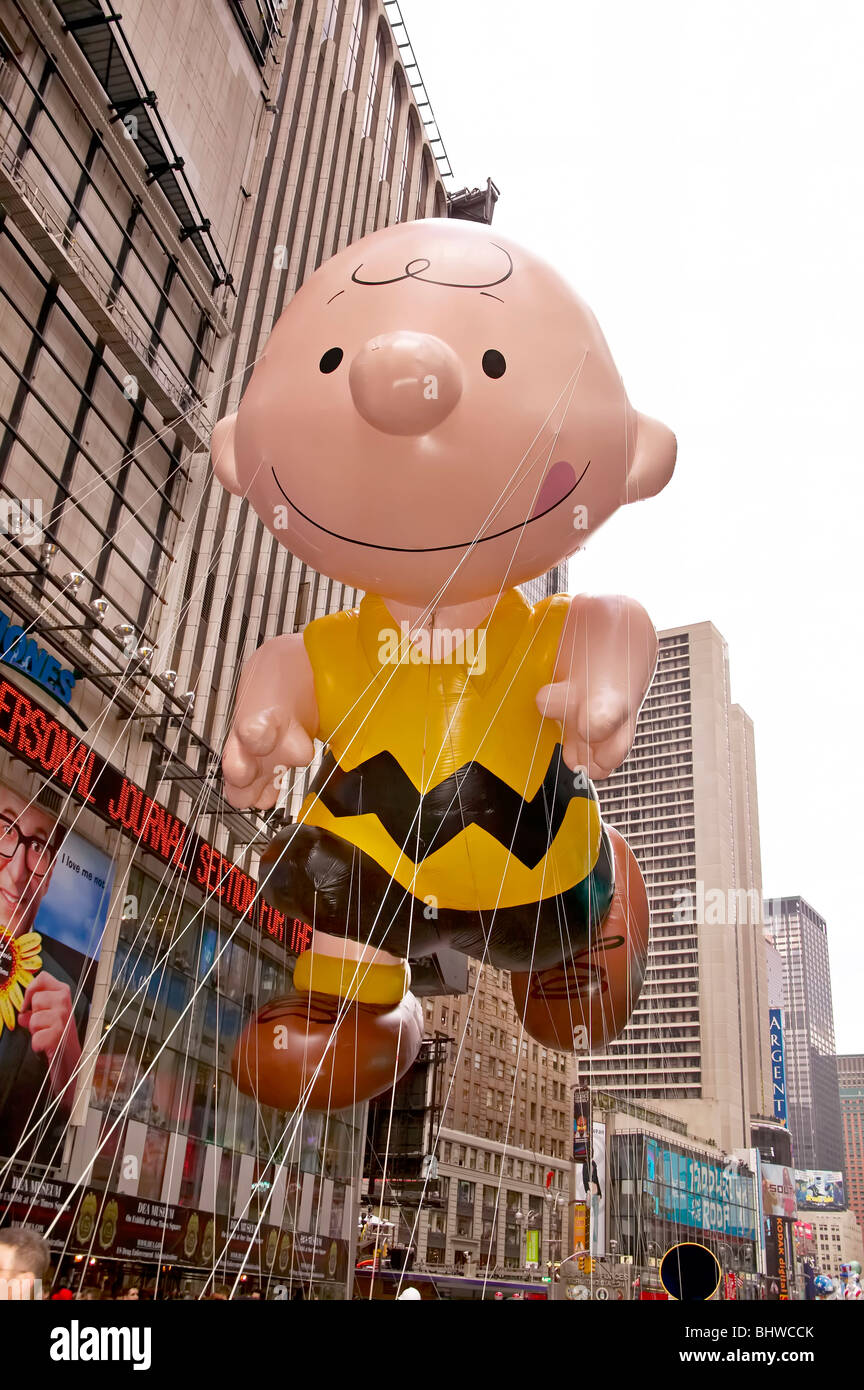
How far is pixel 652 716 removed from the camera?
530 inches

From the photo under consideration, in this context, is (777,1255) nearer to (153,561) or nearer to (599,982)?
(153,561)

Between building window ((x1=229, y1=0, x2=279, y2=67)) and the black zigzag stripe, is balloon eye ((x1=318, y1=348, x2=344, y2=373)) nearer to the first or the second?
the black zigzag stripe

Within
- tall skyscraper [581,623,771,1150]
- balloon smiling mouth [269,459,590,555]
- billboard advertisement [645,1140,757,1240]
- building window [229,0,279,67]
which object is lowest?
billboard advertisement [645,1140,757,1240]

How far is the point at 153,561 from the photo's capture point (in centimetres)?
1357

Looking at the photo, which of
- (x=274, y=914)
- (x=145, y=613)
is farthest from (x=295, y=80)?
(x=274, y=914)

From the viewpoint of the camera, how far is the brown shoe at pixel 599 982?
11.8 ft

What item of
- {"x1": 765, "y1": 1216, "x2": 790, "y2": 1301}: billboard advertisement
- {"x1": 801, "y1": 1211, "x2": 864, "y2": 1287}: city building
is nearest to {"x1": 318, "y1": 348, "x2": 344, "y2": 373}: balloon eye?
{"x1": 765, "y1": 1216, "x2": 790, "y2": 1301}: billboard advertisement

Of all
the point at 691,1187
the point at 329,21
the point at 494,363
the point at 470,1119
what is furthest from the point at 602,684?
the point at 691,1187

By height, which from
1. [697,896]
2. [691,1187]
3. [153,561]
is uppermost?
[153,561]

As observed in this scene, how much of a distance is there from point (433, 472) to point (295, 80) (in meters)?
17.3

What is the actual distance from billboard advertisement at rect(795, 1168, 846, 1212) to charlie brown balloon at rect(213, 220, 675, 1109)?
73.2ft

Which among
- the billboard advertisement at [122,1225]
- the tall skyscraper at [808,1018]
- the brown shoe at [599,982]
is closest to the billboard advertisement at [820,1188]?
the tall skyscraper at [808,1018]

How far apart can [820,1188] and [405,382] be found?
90.2 feet

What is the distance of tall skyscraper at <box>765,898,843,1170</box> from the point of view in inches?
695
